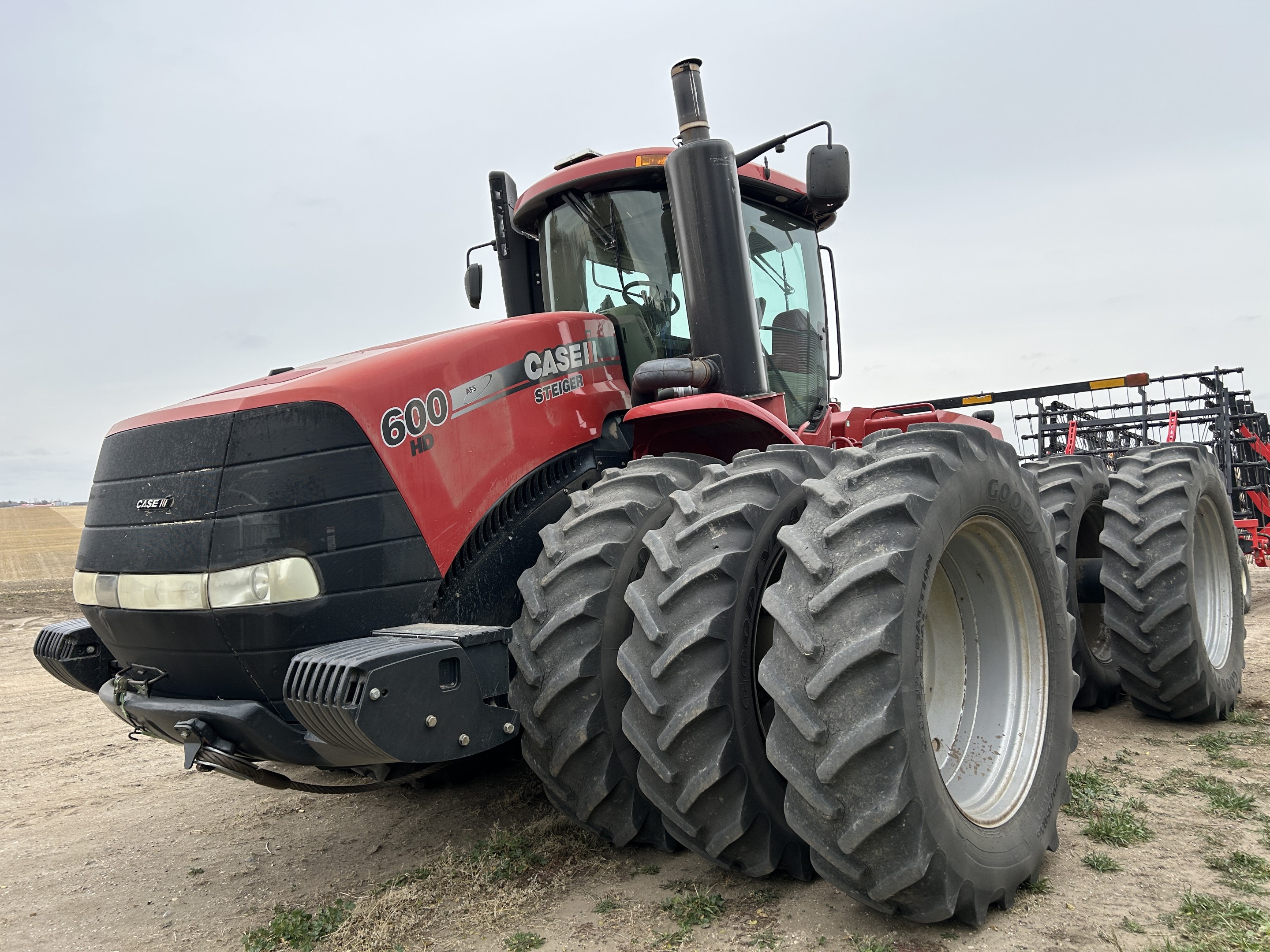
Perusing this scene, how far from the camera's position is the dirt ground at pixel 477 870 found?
99.7 inches

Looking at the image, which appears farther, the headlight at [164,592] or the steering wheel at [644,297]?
the steering wheel at [644,297]

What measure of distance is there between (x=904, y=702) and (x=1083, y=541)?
3.46 meters

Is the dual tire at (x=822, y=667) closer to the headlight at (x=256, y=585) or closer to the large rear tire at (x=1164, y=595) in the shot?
the headlight at (x=256, y=585)

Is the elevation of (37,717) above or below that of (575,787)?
below

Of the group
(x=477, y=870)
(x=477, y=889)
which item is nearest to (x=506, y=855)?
(x=477, y=870)

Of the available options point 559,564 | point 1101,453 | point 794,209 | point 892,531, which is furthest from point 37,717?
point 1101,453

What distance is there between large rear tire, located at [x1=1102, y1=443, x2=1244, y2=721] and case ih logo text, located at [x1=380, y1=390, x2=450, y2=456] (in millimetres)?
3351

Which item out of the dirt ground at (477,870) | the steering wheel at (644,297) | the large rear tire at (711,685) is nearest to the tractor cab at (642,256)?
the steering wheel at (644,297)

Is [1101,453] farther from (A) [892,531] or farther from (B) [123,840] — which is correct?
(B) [123,840]

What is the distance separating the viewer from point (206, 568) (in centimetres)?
264

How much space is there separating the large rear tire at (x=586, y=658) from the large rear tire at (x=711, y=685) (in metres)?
0.16

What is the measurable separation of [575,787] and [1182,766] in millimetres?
2696

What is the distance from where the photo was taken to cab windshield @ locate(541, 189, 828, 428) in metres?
3.98

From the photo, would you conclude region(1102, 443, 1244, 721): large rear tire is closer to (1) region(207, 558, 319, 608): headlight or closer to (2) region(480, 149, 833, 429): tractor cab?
(2) region(480, 149, 833, 429): tractor cab
